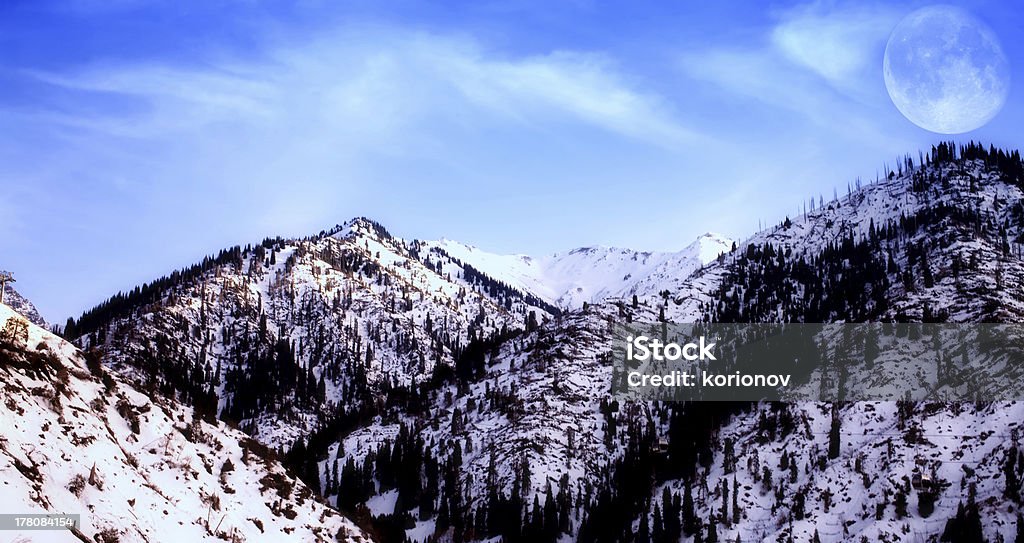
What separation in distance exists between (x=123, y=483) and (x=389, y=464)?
158m

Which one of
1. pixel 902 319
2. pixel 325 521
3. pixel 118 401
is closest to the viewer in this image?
pixel 118 401

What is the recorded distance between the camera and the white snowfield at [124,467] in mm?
40531

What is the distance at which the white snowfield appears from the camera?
40.5 m

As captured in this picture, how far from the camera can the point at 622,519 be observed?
16262 centimetres

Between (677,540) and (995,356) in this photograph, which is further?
(995,356)

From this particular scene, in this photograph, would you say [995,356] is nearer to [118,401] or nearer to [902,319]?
[902,319]

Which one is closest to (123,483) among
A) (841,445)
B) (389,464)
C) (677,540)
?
(677,540)

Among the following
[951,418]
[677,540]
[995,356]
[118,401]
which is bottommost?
[677,540]

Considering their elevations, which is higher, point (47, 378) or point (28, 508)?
point (47, 378)

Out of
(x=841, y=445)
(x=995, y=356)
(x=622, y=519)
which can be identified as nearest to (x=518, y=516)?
(x=622, y=519)

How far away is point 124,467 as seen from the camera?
155 feet

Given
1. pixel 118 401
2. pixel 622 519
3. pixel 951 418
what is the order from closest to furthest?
pixel 118 401 → pixel 951 418 → pixel 622 519

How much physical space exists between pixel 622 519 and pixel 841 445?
44.6m

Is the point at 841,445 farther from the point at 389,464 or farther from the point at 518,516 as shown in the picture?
the point at 389,464
